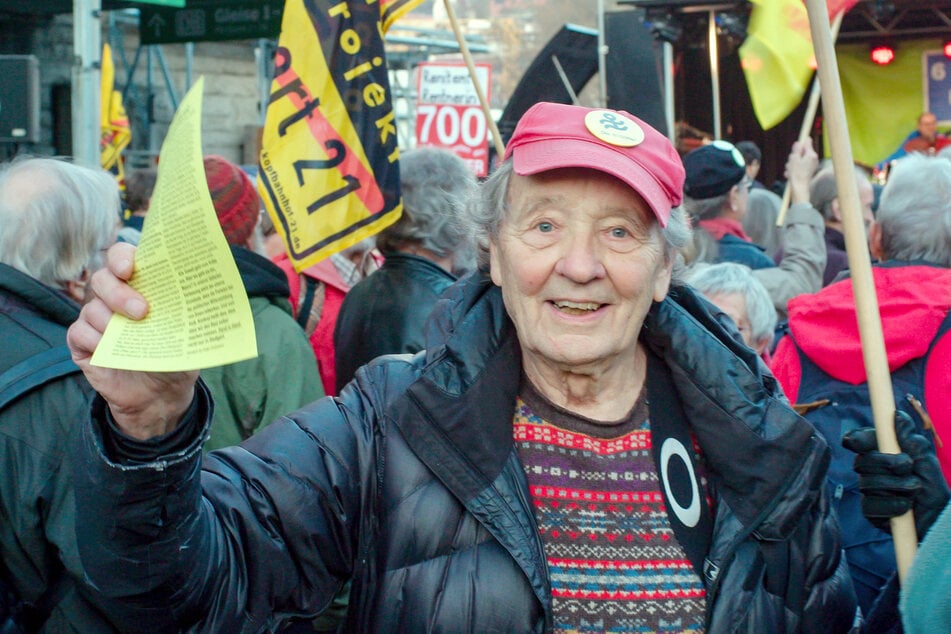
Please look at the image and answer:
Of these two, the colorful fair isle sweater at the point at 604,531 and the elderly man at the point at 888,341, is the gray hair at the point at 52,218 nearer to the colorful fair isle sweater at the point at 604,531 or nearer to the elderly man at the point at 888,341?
the colorful fair isle sweater at the point at 604,531

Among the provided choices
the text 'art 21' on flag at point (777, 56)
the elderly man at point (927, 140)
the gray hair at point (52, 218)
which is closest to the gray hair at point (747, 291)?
the gray hair at point (52, 218)

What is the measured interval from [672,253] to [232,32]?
1056cm

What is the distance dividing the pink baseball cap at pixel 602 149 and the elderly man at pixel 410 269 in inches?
69.7

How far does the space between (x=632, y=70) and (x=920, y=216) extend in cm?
734

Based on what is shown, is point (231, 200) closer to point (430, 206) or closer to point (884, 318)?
point (430, 206)

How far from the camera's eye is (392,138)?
4.39 metres

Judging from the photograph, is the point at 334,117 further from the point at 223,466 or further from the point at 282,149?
the point at 223,466

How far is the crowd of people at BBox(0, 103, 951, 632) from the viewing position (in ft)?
5.57

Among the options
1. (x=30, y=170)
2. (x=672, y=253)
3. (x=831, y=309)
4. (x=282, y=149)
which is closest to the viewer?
(x=672, y=253)

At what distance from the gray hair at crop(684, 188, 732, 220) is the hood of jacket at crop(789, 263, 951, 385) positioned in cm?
202

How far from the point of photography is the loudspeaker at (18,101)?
5.80m

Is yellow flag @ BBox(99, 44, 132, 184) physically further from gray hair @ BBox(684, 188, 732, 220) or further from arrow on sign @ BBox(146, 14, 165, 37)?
gray hair @ BBox(684, 188, 732, 220)

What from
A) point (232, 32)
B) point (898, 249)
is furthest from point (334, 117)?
point (232, 32)

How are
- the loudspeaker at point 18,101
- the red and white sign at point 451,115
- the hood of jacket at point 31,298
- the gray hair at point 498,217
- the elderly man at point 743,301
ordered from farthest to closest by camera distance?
the red and white sign at point 451,115, the loudspeaker at point 18,101, the elderly man at point 743,301, the hood of jacket at point 31,298, the gray hair at point 498,217
